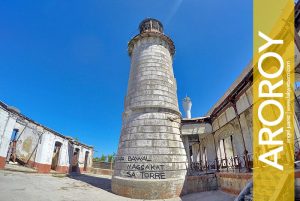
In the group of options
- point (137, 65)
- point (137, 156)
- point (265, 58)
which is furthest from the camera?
point (137, 65)

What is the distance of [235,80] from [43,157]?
20.0 m

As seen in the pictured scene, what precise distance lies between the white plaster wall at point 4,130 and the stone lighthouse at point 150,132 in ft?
26.5

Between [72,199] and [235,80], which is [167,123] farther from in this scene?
[235,80]

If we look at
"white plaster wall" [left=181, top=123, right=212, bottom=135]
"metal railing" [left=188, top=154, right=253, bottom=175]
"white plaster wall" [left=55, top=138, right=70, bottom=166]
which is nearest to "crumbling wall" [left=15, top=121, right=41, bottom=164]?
"white plaster wall" [left=55, top=138, right=70, bottom=166]

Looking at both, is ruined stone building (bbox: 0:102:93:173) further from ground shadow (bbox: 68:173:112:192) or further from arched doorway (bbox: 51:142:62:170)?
ground shadow (bbox: 68:173:112:192)

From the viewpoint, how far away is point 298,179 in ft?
15.0

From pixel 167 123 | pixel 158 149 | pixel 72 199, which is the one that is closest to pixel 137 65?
pixel 167 123

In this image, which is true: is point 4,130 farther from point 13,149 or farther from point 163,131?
point 163,131

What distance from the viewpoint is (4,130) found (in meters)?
13.0

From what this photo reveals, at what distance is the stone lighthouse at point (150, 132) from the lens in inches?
415

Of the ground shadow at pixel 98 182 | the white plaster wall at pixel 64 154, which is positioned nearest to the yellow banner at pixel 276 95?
the ground shadow at pixel 98 182

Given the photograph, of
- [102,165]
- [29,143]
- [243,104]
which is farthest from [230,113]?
[102,165]

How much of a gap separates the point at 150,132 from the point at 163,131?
A: 905 millimetres

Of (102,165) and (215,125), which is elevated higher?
(215,125)
